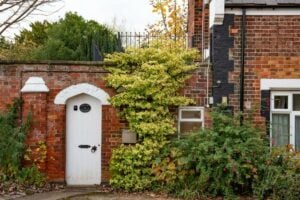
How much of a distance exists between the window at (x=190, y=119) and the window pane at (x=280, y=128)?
182cm

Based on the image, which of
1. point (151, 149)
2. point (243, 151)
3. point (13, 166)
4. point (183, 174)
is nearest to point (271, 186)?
point (243, 151)

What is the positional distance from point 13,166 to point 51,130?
4.19ft

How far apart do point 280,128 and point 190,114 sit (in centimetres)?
229

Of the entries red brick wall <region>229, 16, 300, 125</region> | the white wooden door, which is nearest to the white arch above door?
the white wooden door

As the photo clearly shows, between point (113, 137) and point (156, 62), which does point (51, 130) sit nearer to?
point (113, 137)

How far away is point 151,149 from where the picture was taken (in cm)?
1211

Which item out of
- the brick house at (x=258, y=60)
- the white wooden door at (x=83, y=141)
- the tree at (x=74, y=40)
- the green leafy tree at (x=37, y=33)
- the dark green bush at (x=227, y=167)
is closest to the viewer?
the dark green bush at (x=227, y=167)

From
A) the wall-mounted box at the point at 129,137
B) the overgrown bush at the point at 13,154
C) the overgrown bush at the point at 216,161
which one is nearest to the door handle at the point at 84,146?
the wall-mounted box at the point at 129,137

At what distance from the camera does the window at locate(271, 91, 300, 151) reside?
12555mm

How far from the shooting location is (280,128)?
12648 millimetres

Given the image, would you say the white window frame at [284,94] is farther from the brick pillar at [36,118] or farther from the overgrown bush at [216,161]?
the brick pillar at [36,118]

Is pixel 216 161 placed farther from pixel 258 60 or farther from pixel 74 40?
pixel 74 40

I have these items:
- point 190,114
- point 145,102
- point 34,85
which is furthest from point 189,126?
point 34,85

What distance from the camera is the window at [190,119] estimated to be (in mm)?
12719
